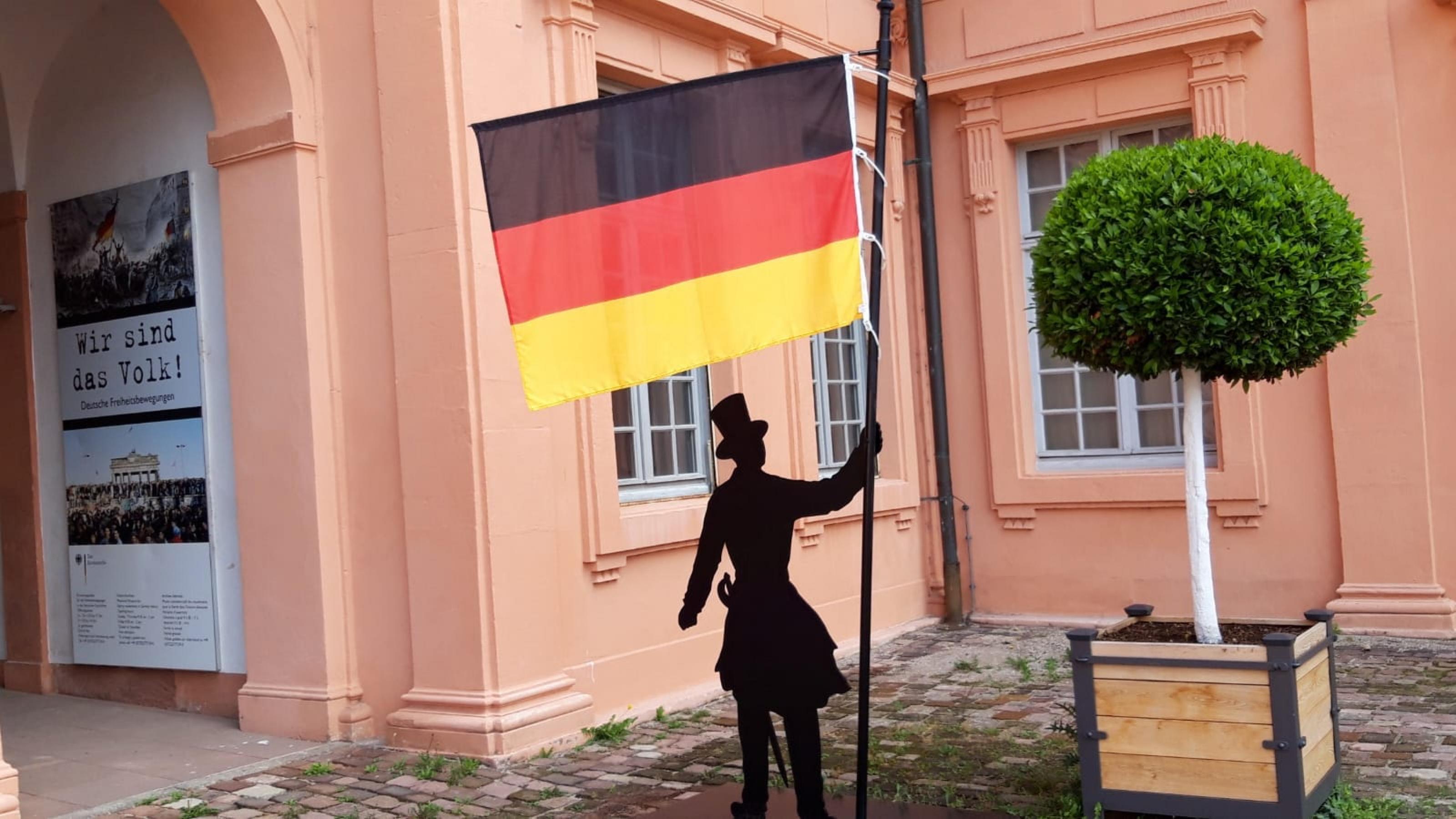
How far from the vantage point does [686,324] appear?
14.3 feet

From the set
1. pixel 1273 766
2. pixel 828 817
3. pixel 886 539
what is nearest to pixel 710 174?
pixel 828 817

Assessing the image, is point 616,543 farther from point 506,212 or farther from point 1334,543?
point 1334,543

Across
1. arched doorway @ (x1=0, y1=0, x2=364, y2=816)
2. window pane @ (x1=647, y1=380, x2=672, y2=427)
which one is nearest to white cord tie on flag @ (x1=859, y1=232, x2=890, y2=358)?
arched doorway @ (x1=0, y1=0, x2=364, y2=816)

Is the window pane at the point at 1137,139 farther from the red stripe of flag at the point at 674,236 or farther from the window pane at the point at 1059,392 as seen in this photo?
the red stripe of flag at the point at 674,236

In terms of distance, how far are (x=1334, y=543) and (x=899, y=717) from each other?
3636mm

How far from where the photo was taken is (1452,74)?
8461 mm

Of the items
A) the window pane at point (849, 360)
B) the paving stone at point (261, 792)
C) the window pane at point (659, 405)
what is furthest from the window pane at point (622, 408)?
the paving stone at point (261, 792)

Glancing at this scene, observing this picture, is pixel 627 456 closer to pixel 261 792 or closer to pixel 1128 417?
pixel 261 792

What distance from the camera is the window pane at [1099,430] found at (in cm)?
985

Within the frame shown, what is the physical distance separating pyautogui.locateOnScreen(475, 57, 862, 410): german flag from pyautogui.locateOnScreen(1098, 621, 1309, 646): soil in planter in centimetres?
180

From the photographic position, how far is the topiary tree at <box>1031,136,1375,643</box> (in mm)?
4676

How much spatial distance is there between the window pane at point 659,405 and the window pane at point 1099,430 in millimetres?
3435

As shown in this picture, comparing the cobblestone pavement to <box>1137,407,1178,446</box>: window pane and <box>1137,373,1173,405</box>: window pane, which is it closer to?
<box>1137,407,1178,446</box>: window pane

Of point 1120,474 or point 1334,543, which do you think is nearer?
point 1334,543
